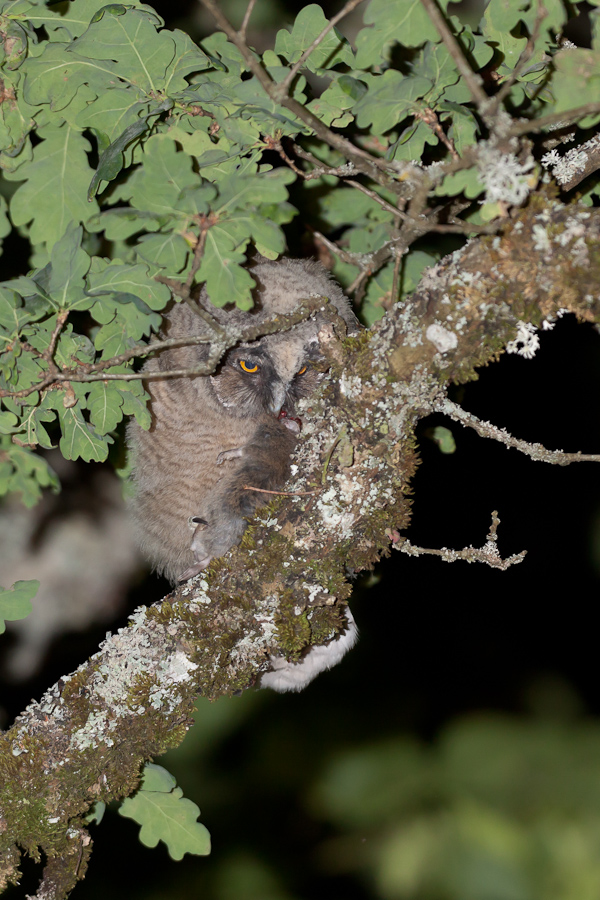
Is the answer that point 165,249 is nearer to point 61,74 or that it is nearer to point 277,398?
point 61,74

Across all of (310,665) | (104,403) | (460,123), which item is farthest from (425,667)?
(460,123)

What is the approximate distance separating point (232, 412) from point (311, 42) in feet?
3.89

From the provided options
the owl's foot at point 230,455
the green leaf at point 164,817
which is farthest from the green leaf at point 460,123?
the green leaf at point 164,817

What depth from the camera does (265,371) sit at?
7.87ft

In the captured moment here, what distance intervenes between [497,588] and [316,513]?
366cm

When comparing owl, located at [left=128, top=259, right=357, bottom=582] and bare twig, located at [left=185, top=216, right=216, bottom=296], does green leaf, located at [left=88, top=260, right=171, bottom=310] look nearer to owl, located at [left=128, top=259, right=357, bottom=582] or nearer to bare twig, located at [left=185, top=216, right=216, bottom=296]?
bare twig, located at [left=185, top=216, right=216, bottom=296]

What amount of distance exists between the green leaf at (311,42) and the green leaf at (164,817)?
2.18m

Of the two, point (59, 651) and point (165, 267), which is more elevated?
point (165, 267)

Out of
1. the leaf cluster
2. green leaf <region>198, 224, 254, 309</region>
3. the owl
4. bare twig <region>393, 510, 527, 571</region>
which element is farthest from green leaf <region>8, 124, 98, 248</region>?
bare twig <region>393, 510, 527, 571</region>

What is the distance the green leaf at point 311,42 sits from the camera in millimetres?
1820

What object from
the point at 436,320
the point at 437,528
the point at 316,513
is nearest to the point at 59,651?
the point at 437,528

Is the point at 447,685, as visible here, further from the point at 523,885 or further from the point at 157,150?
the point at 157,150

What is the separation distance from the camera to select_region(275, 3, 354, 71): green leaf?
1820 millimetres

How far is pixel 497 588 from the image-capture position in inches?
201
